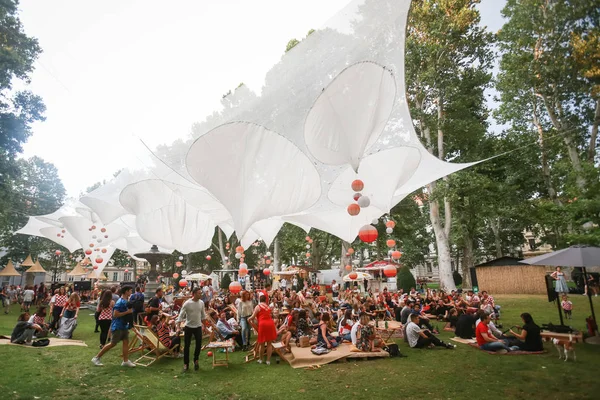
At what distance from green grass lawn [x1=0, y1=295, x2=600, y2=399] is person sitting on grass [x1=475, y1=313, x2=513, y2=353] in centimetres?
30

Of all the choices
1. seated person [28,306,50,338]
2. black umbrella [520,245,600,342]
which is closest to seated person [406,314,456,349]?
black umbrella [520,245,600,342]

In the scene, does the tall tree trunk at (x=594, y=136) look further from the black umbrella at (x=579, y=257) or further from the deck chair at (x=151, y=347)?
the deck chair at (x=151, y=347)

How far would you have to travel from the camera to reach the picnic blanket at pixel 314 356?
256 inches

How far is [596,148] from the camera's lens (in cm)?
396

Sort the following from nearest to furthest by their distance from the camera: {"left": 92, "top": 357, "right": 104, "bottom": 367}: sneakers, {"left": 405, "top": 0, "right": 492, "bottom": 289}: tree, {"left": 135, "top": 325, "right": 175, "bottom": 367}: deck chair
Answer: {"left": 92, "top": 357, "right": 104, "bottom": 367}: sneakers → {"left": 135, "top": 325, "right": 175, "bottom": 367}: deck chair → {"left": 405, "top": 0, "right": 492, "bottom": 289}: tree

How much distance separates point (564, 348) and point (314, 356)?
4.41 metres

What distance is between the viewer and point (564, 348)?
5.33 meters

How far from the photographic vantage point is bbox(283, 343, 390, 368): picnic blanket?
6.50 m

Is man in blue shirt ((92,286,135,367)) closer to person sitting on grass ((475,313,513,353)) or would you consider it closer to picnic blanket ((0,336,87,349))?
picnic blanket ((0,336,87,349))

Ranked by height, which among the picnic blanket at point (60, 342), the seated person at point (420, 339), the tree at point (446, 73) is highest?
the tree at point (446, 73)

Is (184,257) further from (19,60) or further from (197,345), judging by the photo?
(197,345)

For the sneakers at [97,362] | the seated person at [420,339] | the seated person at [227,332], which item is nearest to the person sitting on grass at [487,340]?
the seated person at [420,339]

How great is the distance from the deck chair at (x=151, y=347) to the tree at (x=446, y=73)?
43.8 ft

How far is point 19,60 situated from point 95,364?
15.3 metres
